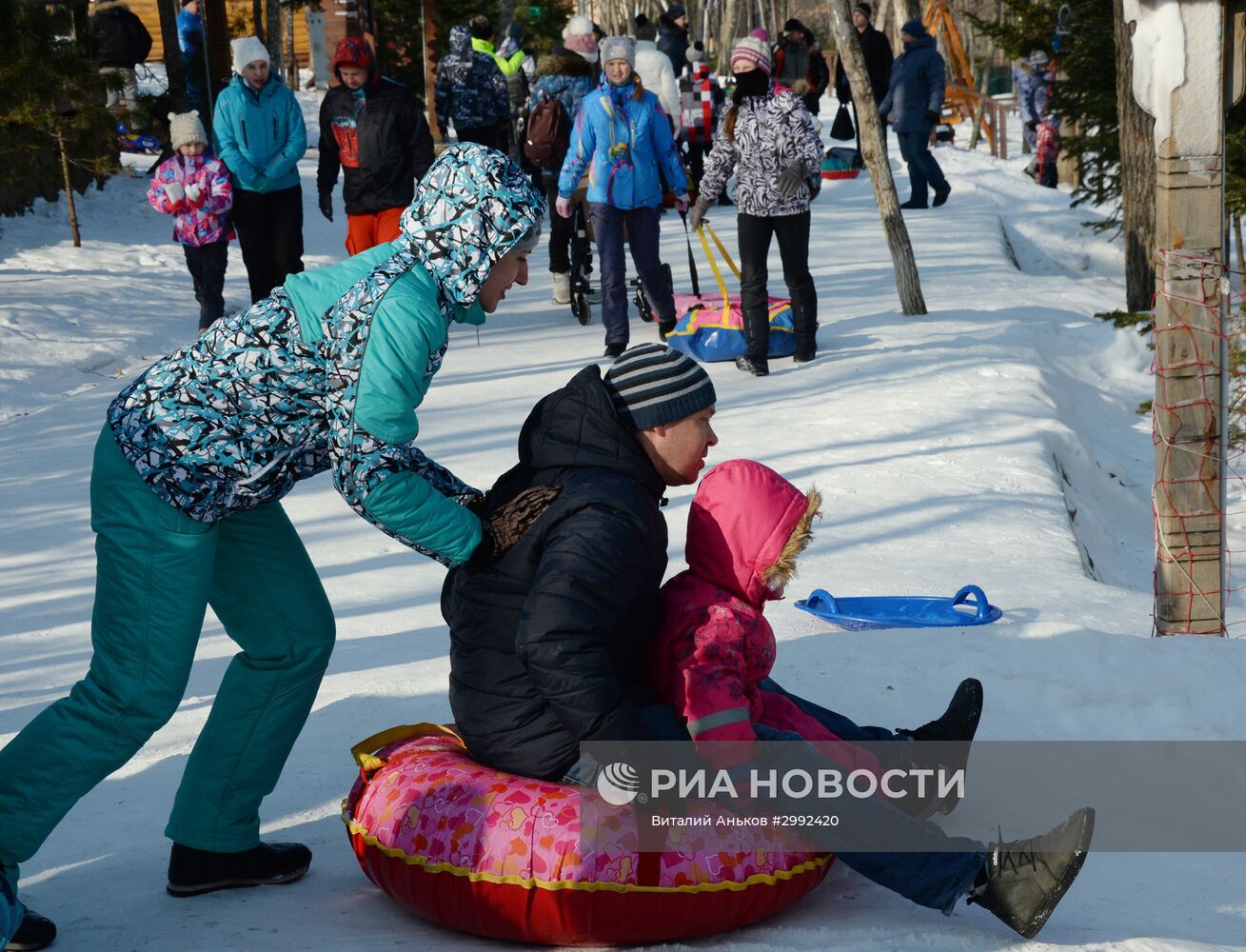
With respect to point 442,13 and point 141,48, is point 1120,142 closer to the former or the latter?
point 141,48

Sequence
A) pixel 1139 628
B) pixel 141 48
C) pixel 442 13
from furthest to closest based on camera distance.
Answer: pixel 442 13 < pixel 141 48 < pixel 1139 628

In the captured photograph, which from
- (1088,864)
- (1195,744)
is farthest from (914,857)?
(1195,744)

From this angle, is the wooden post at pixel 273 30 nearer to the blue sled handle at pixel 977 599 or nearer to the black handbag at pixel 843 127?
the black handbag at pixel 843 127

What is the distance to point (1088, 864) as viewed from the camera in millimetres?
3637

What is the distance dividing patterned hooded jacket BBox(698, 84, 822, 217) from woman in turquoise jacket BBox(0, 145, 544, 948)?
5.92 metres

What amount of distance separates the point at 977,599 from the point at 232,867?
296 cm

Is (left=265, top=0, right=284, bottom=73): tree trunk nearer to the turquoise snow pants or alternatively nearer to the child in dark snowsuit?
the turquoise snow pants

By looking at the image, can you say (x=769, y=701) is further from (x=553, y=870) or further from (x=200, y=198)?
(x=200, y=198)

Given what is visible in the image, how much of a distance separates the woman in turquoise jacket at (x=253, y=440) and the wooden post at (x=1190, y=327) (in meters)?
3.08

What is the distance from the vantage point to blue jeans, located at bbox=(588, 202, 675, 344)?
937cm

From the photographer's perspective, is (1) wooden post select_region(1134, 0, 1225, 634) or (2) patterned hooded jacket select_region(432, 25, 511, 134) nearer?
(1) wooden post select_region(1134, 0, 1225, 634)

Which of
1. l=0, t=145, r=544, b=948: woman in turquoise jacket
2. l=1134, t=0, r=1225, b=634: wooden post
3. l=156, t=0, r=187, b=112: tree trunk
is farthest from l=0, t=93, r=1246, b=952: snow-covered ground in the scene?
l=156, t=0, r=187, b=112: tree trunk

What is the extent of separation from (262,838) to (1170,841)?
2396 millimetres

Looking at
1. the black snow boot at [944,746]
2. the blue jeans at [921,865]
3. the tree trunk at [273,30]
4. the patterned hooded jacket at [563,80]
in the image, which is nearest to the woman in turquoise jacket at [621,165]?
the patterned hooded jacket at [563,80]
